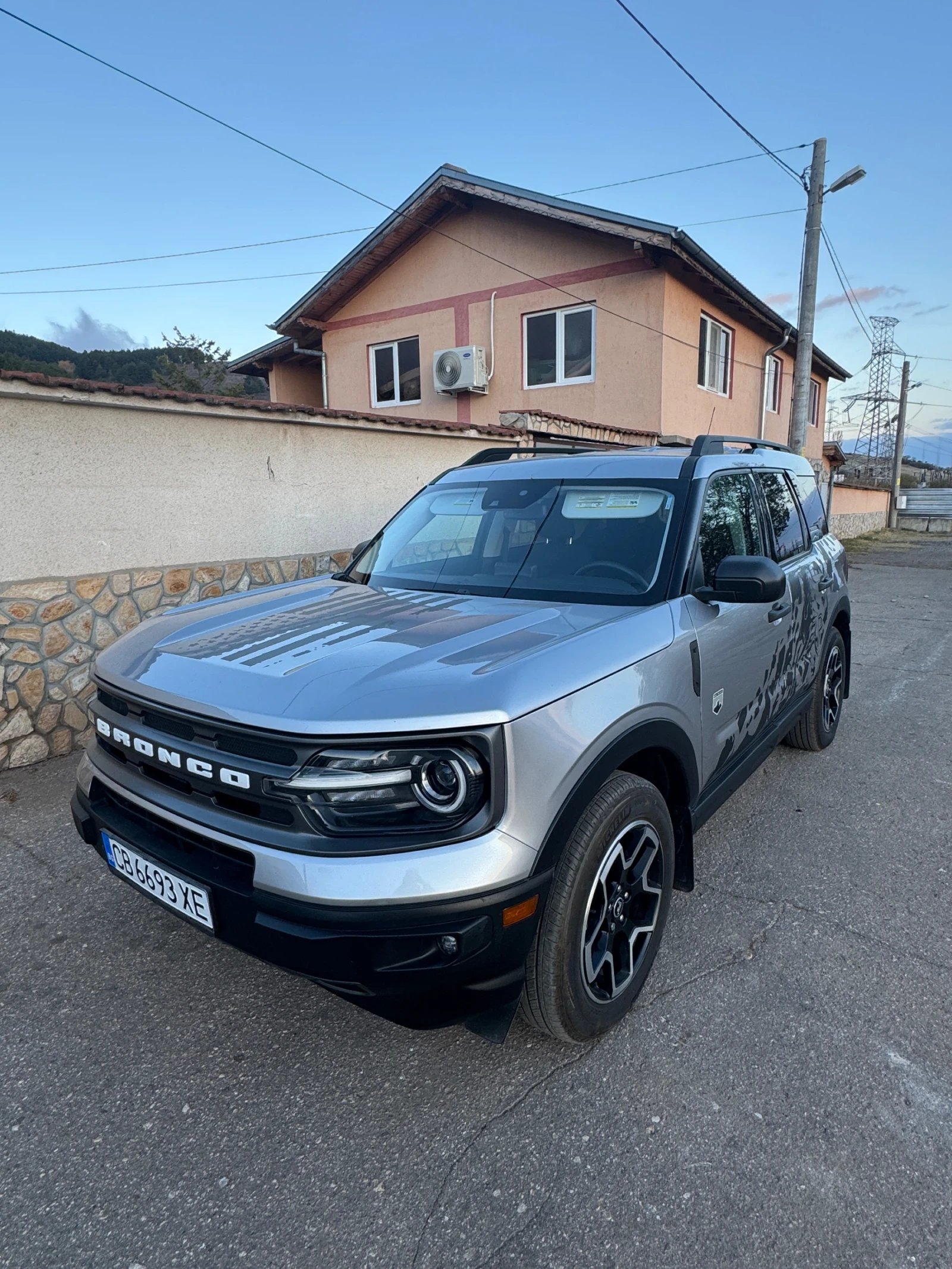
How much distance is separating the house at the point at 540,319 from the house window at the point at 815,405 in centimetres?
689

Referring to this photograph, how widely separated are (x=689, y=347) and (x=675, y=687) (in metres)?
12.7

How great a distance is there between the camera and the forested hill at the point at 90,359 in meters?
30.5

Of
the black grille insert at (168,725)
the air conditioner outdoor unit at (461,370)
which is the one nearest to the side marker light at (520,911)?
the black grille insert at (168,725)

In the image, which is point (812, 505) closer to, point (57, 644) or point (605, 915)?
point (605, 915)

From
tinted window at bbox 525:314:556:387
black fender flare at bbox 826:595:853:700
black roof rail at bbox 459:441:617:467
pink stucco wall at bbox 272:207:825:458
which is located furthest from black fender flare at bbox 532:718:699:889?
tinted window at bbox 525:314:556:387

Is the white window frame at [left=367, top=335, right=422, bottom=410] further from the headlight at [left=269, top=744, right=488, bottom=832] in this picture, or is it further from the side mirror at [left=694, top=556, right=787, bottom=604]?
the headlight at [left=269, top=744, right=488, bottom=832]

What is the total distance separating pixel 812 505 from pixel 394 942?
3.91 meters

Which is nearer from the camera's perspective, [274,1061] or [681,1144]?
[681,1144]

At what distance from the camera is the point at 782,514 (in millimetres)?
3934

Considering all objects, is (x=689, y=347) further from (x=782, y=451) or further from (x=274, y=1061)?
(x=274, y=1061)

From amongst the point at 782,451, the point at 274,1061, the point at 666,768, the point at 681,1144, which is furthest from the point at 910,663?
the point at 274,1061

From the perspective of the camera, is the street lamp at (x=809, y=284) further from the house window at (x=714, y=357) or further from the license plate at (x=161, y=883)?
the license plate at (x=161, y=883)

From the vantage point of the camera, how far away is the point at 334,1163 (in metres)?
1.90

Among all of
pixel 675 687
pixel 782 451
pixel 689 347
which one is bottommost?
pixel 675 687
